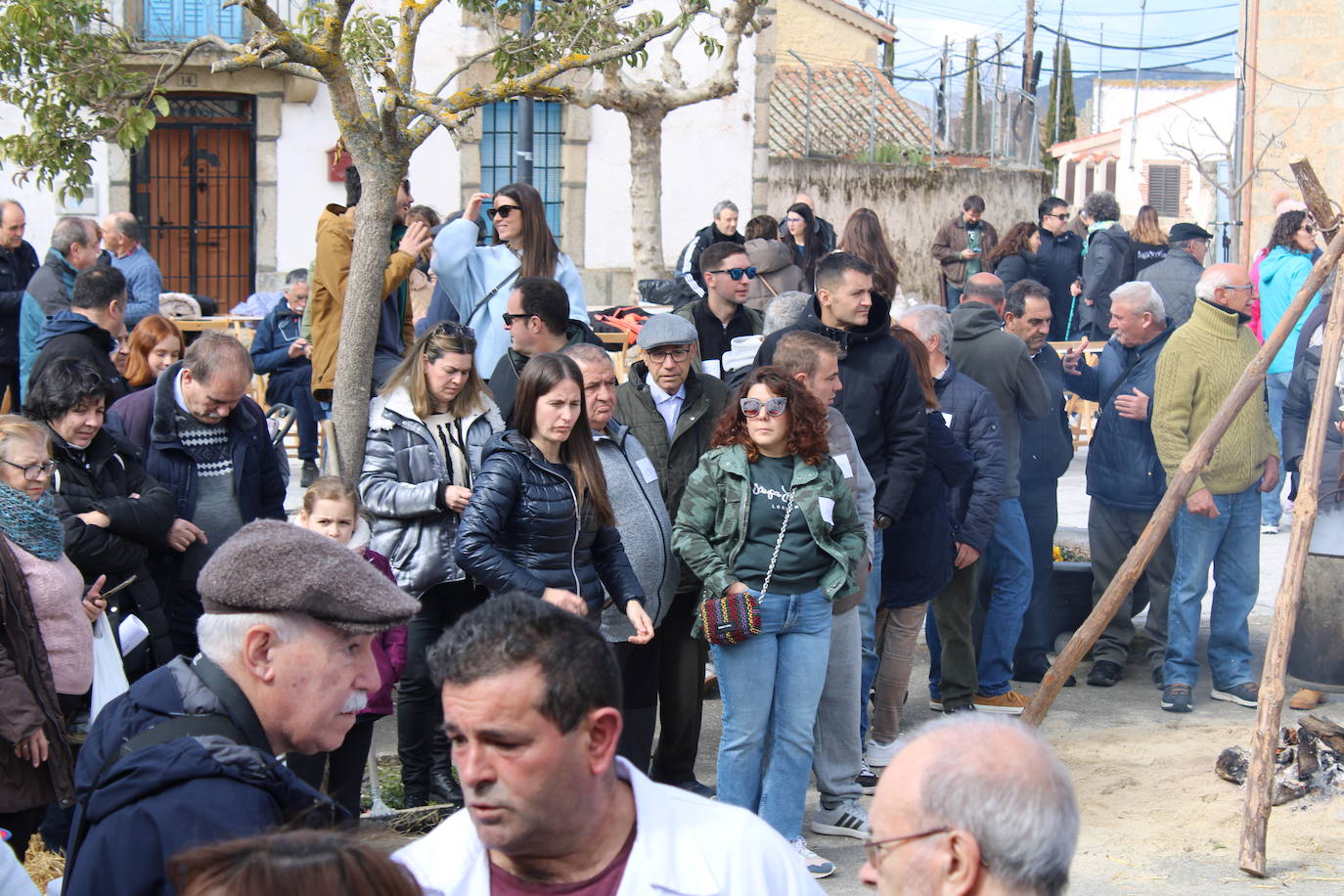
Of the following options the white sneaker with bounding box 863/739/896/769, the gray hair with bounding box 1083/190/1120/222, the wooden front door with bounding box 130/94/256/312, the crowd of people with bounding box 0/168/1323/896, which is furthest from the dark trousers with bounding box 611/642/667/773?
the wooden front door with bounding box 130/94/256/312

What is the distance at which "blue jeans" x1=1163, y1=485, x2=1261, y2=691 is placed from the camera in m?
7.88

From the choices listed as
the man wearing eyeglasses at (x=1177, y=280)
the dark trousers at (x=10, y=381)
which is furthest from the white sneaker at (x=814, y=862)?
the man wearing eyeglasses at (x=1177, y=280)

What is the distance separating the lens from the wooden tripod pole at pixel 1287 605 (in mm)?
5785

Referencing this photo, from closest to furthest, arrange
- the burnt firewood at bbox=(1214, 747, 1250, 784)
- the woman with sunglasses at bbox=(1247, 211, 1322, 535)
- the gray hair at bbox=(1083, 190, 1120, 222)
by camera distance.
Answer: the burnt firewood at bbox=(1214, 747, 1250, 784), the woman with sunglasses at bbox=(1247, 211, 1322, 535), the gray hair at bbox=(1083, 190, 1120, 222)

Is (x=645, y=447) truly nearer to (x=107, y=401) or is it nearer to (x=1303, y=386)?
(x=107, y=401)

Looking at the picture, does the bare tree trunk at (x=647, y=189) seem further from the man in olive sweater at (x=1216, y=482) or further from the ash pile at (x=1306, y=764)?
the ash pile at (x=1306, y=764)

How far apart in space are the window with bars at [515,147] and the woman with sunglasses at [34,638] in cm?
1879

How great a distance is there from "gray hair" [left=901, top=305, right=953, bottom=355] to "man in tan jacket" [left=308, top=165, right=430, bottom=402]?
2333 millimetres

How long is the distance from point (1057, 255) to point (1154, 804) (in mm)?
9424

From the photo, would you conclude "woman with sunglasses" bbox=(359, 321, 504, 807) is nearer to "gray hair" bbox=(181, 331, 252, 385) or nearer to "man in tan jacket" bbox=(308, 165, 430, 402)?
"gray hair" bbox=(181, 331, 252, 385)

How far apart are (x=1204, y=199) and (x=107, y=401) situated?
42.7 meters

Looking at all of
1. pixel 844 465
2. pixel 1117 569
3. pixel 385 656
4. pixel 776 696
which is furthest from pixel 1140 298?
pixel 385 656

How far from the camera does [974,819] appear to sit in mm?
2236

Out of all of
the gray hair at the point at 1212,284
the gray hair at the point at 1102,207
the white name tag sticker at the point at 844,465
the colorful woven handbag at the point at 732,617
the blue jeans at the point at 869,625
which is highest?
the gray hair at the point at 1102,207
